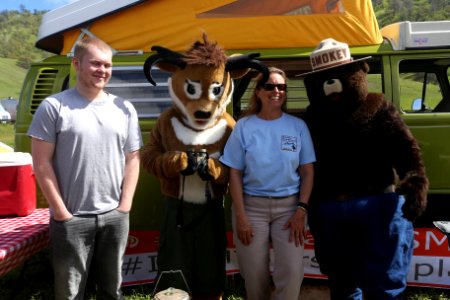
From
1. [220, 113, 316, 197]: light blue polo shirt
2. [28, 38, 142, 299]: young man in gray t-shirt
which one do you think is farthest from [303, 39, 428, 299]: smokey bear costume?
[28, 38, 142, 299]: young man in gray t-shirt

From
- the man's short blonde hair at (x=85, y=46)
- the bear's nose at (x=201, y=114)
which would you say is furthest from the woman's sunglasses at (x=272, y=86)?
the man's short blonde hair at (x=85, y=46)

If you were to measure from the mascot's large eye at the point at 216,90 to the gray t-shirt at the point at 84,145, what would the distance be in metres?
0.72

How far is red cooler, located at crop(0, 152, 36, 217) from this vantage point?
127 inches

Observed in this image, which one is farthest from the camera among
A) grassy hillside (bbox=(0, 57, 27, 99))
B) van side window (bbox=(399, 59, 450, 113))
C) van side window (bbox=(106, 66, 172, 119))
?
grassy hillside (bbox=(0, 57, 27, 99))

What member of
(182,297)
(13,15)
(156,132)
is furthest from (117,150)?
(13,15)

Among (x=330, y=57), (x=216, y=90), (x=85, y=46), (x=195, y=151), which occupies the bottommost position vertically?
(x=195, y=151)

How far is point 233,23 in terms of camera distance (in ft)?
13.0

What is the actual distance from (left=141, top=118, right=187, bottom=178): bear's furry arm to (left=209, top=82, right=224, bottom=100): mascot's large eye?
0.37 meters

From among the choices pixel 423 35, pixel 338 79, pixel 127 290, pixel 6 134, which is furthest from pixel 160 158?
pixel 6 134

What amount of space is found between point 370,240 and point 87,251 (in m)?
1.67

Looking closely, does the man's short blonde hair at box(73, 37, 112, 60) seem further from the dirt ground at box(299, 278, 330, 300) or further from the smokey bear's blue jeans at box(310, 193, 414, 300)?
the dirt ground at box(299, 278, 330, 300)

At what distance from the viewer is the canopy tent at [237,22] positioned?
396cm

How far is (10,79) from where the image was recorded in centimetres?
6800

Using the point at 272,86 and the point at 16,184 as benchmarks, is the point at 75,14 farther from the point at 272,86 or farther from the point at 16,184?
the point at 272,86
